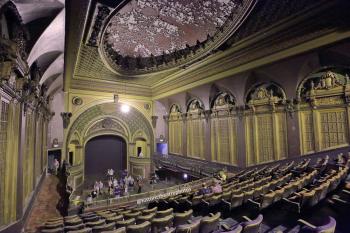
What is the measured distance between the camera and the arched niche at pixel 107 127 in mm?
13867

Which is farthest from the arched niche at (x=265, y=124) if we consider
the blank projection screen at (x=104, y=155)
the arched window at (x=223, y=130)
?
the blank projection screen at (x=104, y=155)

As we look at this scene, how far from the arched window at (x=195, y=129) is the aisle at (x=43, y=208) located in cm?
817

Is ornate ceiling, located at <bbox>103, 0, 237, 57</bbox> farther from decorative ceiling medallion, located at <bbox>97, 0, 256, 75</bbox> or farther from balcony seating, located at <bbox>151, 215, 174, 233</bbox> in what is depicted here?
balcony seating, located at <bbox>151, 215, 174, 233</bbox>

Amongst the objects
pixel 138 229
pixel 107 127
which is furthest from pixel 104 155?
pixel 138 229

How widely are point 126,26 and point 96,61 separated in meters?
3.06

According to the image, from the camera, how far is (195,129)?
13875 millimetres

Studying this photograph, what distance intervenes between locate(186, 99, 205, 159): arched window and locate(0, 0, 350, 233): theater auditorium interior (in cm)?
12

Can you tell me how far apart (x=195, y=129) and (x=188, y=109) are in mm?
1498

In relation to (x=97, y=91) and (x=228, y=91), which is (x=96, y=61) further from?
(x=228, y=91)

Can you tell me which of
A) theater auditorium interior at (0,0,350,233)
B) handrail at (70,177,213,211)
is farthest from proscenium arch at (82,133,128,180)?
handrail at (70,177,213,211)

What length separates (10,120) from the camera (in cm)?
463

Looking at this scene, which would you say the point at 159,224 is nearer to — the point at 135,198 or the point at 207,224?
the point at 207,224

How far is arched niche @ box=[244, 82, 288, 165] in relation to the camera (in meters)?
9.05

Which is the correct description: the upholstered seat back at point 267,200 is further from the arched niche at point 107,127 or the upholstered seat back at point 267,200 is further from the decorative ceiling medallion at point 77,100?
the decorative ceiling medallion at point 77,100
